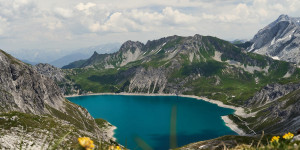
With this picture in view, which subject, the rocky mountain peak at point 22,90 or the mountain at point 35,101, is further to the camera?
the rocky mountain peak at point 22,90

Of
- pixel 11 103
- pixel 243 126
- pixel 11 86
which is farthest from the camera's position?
pixel 243 126

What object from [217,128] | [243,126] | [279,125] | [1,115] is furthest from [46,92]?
[279,125]

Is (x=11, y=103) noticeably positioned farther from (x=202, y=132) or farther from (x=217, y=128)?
(x=217, y=128)

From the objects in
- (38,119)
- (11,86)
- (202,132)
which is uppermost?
(11,86)

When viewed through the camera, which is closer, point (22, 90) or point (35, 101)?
point (35, 101)

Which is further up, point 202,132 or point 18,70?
point 18,70

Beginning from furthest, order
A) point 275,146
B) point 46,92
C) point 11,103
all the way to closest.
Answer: point 46,92 < point 11,103 < point 275,146

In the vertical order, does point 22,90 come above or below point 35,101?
above

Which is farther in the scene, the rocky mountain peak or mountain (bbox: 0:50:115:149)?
the rocky mountain peak

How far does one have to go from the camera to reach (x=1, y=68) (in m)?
146

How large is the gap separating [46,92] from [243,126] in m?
165

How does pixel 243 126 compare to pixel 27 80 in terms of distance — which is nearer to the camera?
pixel 27 80

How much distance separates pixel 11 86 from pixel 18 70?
18.7 m

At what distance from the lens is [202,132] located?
184250 millimetres
